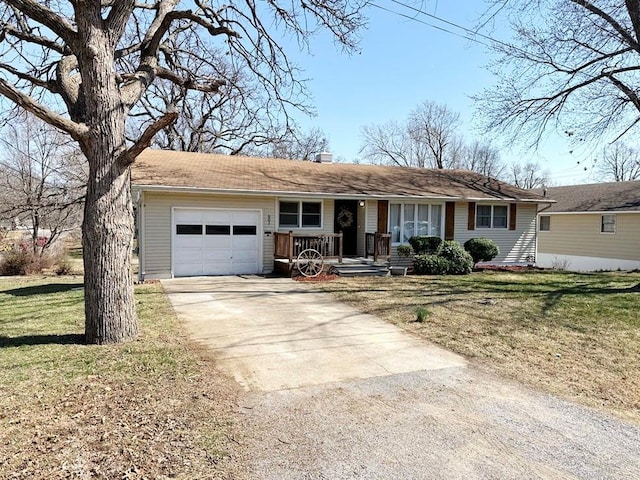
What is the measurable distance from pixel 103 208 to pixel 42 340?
2.07 meters

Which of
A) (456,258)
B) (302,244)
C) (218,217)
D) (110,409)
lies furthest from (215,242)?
(110,409)

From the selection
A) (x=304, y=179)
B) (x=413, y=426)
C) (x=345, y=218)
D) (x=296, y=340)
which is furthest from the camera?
(x=345, y=218)

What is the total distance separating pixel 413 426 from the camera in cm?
368

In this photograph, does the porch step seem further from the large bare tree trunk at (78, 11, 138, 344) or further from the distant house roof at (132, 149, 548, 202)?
the large bare tree trunk at (78, 11, 138, 344)

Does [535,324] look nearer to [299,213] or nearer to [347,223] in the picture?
[299,213]

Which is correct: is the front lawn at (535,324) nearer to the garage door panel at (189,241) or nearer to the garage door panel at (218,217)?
the garage door panel at (218,217)

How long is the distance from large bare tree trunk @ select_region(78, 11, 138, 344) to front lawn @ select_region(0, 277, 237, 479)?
42 centimetres

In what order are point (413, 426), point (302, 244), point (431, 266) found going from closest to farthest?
point (413, 426) → point (302, 244) → point (431, 266)

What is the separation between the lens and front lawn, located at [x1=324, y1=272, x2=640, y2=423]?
4.91 meters

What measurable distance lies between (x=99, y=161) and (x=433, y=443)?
202 inches

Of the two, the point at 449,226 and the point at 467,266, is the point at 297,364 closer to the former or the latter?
the point at 467,266

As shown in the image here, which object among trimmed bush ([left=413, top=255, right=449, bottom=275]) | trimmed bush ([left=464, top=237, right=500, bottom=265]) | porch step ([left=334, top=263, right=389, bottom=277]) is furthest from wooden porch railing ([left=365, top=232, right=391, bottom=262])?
trimmed bush ([left=464, top=237, right=500, bottom=265])

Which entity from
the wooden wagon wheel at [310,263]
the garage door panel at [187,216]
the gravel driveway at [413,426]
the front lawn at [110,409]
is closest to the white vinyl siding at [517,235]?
the wooden wagon wheel at [310,263]

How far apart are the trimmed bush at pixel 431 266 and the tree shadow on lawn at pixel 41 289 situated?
10109 millimetres
